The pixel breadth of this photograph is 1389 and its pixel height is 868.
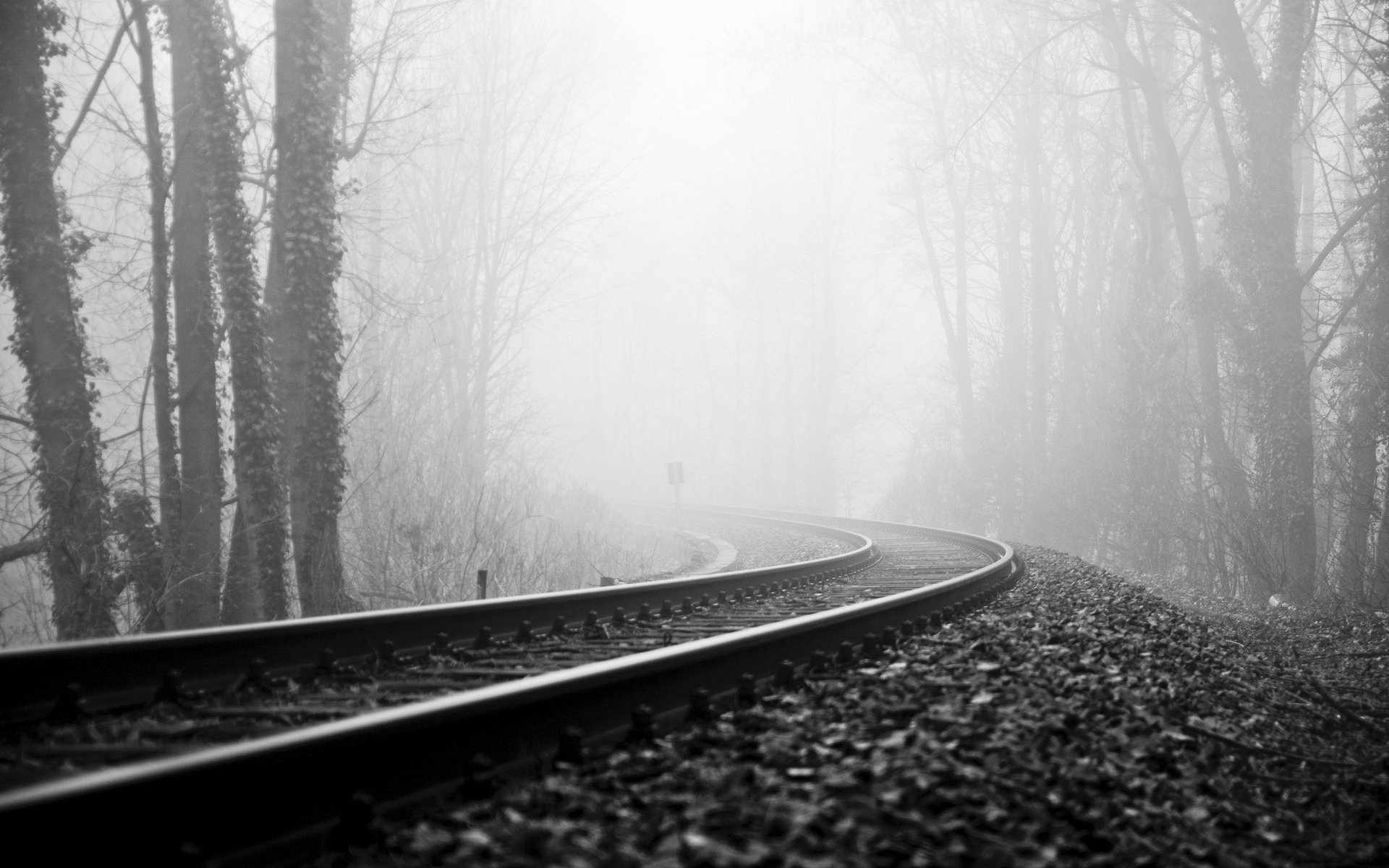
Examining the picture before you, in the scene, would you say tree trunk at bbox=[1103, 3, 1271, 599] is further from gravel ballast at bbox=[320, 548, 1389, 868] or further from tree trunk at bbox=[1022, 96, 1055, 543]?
gravel ballast at bbox=[320, 548, 1389, 868]

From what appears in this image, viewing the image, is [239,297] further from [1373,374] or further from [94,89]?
[1373,374]

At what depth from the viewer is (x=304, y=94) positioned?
9.91 metres

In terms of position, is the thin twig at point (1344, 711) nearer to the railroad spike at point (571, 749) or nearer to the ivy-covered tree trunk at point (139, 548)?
the railroad spike at point (571, 749)

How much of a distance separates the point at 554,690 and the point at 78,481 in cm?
701

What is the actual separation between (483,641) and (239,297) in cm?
588

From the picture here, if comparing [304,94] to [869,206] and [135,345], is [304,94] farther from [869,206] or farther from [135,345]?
[869,206]

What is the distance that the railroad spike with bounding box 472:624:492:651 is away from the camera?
17.3 ft

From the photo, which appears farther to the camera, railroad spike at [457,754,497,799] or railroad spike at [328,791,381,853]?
railroad spike at [457,754,497,799]

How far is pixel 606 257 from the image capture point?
4631 centimetres

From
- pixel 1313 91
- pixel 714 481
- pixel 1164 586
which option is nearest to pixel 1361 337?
pixel 1164 586

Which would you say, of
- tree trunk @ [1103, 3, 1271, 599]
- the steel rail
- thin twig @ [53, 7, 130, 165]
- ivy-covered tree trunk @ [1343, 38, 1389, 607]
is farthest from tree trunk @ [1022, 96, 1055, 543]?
the steel rail

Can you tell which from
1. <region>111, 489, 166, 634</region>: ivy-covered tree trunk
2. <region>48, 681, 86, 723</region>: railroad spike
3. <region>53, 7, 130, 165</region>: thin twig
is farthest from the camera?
<region>53, 7, 130, 165</region>: thin twig

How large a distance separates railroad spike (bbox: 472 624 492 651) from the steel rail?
0.24ft

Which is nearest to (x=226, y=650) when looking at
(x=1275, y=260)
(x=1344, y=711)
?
(x=1344, y=711)
